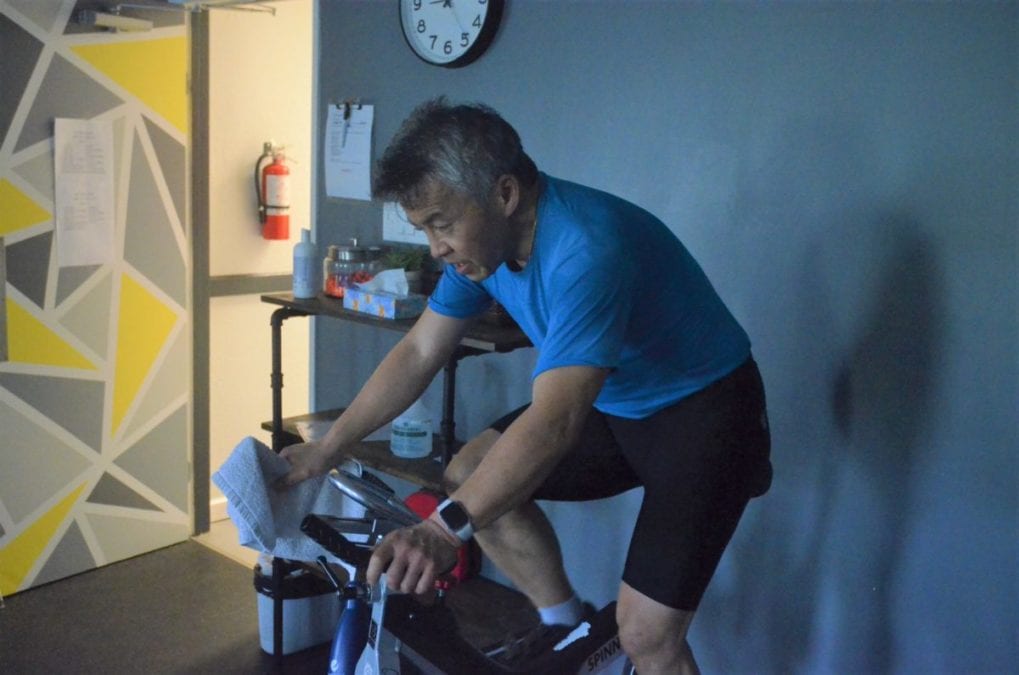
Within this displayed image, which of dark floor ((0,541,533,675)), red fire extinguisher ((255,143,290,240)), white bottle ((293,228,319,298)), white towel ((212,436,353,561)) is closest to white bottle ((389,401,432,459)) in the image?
white bottle ((293,228,319,298))

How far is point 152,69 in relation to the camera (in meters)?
2.79

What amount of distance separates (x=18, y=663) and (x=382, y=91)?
5.71ft

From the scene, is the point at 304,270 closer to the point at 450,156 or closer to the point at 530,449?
the point at 450,156

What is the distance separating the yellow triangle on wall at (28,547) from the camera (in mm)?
2641

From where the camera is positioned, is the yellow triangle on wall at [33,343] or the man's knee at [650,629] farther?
the yellow triangle on wall at [33,343]

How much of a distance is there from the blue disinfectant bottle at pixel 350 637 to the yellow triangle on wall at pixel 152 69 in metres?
1.98

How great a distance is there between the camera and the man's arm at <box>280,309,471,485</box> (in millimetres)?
1569

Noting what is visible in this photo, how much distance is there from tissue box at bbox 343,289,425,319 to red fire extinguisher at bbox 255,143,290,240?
3.71 feet

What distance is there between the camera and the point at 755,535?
1998 mm

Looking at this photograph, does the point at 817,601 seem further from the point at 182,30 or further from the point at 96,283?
the point at 182,30

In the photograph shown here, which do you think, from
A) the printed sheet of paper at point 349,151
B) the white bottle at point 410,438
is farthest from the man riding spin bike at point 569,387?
the printed sheet of paper at point 349,151

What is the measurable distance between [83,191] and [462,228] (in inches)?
69.5

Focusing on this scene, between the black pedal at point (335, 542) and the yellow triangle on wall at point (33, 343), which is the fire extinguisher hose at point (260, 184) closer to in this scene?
the yellow triangle on wall at point (33, 343)

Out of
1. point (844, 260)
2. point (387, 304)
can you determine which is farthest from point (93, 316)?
point (844, 260)
